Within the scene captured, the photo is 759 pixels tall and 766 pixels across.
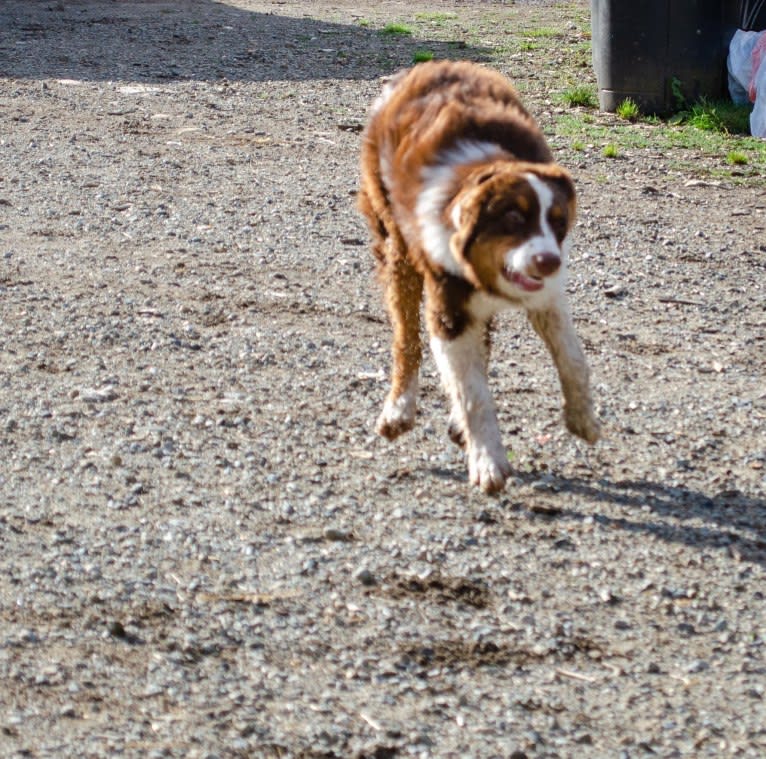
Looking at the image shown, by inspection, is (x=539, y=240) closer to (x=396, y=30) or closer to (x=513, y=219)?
(x=513, y=219)

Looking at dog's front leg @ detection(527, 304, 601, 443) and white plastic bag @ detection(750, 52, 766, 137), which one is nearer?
dog's front leg @ detection(527, 304, 601, 443)

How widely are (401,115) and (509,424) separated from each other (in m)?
1.37

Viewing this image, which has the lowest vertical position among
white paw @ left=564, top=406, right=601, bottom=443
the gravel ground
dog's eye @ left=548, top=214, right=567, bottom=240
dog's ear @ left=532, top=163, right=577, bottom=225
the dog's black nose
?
the gravel ground

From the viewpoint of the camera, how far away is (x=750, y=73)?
11.1 m

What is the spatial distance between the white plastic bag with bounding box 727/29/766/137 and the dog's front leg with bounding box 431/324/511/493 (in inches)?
246

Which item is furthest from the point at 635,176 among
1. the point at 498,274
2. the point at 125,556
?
the point at 125,556

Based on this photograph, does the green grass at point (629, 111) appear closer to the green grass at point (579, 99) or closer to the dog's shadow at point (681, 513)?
the green grass at point (579, 99)

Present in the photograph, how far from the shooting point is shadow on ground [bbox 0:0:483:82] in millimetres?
14422

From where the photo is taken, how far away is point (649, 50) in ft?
37.7

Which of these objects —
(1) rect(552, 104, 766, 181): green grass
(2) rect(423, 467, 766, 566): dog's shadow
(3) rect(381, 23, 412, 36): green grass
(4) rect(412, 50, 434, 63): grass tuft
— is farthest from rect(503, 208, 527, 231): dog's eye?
(3) rect(381, 23, 412, 36): green grass

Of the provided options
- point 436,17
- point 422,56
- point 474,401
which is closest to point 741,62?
point 422,56

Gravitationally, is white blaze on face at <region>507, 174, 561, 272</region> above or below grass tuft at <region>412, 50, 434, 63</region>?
above

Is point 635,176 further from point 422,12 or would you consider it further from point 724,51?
point 422,12

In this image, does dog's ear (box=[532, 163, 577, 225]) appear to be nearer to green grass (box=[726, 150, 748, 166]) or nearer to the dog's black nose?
the dog's black nose
